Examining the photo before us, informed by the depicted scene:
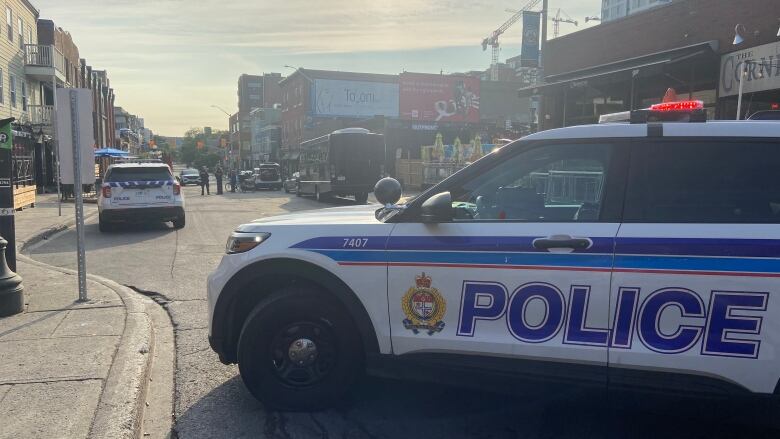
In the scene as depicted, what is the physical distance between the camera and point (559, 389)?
11.3 ft

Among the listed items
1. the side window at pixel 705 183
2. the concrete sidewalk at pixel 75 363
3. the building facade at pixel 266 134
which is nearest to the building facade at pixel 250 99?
the building facade at pixel 266 134

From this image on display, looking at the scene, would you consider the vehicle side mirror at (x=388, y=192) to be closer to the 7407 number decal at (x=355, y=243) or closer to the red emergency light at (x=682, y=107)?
the 7407 number decal at (x=355, y=243)

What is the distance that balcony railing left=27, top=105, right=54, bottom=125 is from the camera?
3108 centimetres

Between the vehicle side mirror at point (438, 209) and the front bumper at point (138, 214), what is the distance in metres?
11.7

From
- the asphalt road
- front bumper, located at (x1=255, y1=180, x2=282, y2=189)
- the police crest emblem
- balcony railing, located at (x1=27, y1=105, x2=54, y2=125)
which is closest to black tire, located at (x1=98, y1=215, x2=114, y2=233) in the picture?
the asphalt road

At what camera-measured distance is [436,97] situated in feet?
196

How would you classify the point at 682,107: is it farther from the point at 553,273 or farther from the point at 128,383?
the point at 128,383

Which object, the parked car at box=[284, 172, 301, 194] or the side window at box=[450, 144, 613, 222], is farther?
the parked car at box=[284, 172, 301, 194]

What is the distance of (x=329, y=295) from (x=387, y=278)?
1.46ft

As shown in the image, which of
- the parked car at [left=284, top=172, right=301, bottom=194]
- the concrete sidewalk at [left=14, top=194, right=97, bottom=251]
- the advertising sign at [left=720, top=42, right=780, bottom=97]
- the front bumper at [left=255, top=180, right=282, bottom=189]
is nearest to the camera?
the concrete sidewalk at [left=14, top=194, right=97, bottom=251]

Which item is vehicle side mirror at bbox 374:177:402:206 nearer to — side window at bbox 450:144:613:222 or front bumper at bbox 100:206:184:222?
side window at bbox 450:144:613:222

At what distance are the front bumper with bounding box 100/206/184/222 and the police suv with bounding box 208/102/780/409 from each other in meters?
10.6

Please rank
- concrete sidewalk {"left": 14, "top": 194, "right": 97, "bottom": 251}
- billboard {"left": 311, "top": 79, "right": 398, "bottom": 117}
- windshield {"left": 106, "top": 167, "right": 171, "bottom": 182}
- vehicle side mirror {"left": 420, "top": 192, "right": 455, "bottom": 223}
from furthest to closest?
billboard {"left": 311, "top": 79, "right": 398, "bottom": 117} < windshield {"left": 106, "top": 167, "right": 171, "bottom": 182} < concrete sidewalk {"left": 14, "top": 194, "right": 97, "bottom": 251} < vehicle side mirror {"left": 420, "top": 192, "right": 455, "bottom": 223}

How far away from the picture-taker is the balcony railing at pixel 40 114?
31.1 m
